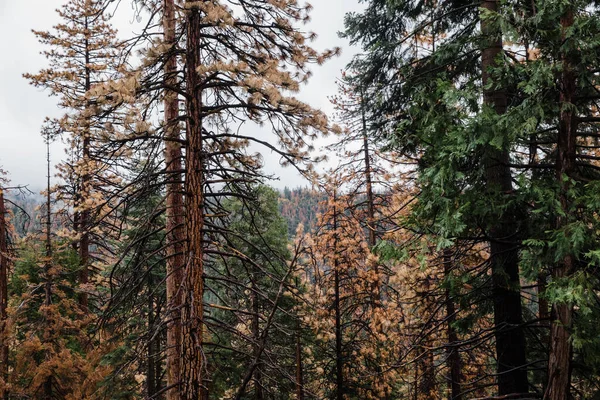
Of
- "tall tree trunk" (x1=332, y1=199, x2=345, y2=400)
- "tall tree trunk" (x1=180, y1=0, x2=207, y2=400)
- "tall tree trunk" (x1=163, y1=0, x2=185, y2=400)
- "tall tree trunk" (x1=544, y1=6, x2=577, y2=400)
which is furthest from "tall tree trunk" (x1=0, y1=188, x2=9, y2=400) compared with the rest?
"tall tree trunk" (x1=544, y1=6, x2=577, y2=400)

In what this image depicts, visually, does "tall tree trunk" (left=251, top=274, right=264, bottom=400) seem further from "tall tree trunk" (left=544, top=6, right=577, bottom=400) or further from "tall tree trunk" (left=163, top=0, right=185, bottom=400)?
"tall tree trunk" (left=544, top=6, right=577, bottom=400)

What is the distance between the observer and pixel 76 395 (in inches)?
349

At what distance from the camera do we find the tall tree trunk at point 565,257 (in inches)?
156

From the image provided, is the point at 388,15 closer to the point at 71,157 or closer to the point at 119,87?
the point at 119,87

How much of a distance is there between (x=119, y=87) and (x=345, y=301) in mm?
8991

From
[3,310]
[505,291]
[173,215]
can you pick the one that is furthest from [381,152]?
[3,310]

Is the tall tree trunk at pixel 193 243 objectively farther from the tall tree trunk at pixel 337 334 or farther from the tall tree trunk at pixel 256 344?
the tall tree trunk at pixel 337 334

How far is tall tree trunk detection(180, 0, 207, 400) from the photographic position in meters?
3.81

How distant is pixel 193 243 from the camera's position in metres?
4.24

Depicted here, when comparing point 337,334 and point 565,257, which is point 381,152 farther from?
point 337,334

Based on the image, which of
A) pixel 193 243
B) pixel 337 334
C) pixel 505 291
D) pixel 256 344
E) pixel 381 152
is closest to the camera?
pixel 256 344

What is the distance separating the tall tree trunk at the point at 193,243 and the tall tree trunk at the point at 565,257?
392cm

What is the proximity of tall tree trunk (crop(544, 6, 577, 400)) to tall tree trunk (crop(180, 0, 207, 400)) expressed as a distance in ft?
12.8

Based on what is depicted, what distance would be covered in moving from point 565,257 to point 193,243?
429 centimetres
